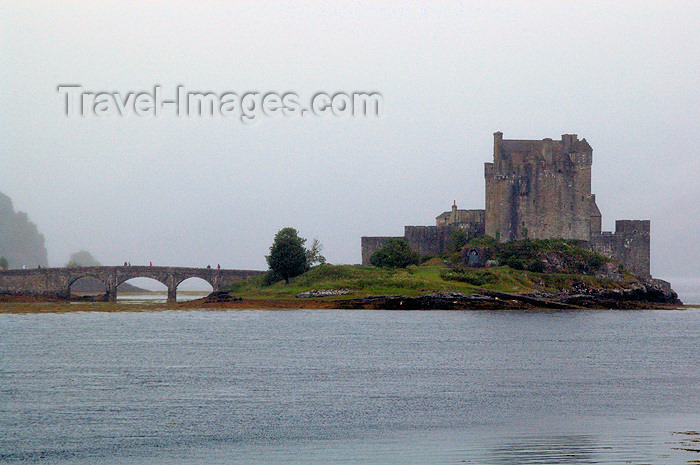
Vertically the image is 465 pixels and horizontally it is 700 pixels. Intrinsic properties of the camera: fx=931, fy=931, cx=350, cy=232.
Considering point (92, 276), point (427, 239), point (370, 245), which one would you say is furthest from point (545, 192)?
point (92, 276)

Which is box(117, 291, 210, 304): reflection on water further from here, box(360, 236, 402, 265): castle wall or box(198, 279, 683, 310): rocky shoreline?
box(360, 236, 402, 265): castle wall

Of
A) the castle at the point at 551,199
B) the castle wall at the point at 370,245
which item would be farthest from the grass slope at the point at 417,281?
the castle wall at the point at 370,245

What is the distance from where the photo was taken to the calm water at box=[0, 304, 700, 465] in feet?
67.7

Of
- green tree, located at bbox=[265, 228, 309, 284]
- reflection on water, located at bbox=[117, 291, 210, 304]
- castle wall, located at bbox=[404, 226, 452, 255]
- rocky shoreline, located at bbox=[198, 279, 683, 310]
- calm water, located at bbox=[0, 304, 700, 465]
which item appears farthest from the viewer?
reflection on water, located at bbox=[117, 291, 210, 304]

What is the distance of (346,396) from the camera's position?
Answer: 28.6 m

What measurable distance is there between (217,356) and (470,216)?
58.8 metres

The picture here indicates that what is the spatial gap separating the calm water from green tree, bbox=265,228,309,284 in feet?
98.0

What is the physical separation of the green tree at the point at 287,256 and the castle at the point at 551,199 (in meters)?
18.3

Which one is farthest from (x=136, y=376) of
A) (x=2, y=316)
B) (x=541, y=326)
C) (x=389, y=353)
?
(x=2, y=316)

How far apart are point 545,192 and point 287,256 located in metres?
24.4

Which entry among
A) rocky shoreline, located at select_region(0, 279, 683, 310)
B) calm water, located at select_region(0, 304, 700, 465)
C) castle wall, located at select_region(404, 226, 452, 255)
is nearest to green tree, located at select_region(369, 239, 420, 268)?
castle wall, located at select_region(404, 226, 452, 255)

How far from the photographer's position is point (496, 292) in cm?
7525

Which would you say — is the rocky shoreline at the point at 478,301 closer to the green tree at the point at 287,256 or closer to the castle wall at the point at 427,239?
the green tree at the point at 287,256

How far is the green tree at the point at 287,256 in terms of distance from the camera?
277 ft
